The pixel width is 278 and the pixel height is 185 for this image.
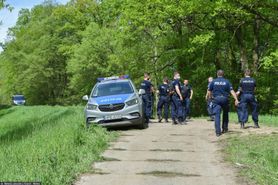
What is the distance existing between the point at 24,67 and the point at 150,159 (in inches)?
2454

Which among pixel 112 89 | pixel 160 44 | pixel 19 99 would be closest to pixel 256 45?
pixel 160 44

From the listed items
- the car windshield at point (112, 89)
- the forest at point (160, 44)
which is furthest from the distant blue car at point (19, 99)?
the car windshield at point (112, 89)

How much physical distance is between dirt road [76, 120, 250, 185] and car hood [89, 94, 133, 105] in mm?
1556

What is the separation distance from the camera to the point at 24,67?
7081 centimetres

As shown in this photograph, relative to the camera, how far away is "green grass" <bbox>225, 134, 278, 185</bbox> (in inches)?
347

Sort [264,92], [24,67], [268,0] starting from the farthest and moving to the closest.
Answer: [24,67] < [264,92] < [268,0]

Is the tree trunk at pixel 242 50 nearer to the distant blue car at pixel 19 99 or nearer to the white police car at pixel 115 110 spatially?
the white police car at pixel 115 110

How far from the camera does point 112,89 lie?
17578mm

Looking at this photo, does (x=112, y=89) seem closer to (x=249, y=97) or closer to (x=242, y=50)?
(x=249, y=97)

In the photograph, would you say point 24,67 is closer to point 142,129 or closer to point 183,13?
point 183,13

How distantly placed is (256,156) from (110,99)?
22.7 ft

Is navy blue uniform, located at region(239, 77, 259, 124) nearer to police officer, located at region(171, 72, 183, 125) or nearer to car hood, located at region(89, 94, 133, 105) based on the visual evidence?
police officer, located at region(171, 72, 183, 125)

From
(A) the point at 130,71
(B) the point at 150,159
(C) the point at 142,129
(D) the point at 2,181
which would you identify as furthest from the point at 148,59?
(D) the point at 2,181

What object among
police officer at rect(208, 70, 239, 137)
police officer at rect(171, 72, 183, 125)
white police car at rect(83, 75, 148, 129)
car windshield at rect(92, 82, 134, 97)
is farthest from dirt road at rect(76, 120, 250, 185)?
police officer at rect(171, 72, 183, 125)
